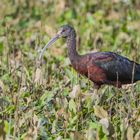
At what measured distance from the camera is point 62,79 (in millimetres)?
10234

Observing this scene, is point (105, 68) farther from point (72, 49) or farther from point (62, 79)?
point (62, 79)

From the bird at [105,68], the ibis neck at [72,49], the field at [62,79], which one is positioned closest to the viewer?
the field at [62,79]

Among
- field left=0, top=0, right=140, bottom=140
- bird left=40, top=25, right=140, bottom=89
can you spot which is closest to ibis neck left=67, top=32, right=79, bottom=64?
bird left=40, top=25, right=140, bottom=89

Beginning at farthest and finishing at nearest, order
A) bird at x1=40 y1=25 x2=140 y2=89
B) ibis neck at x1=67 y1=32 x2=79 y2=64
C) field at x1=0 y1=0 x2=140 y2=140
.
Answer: ibis neck at x1=67 y1=32 x2=79 y2=64 < bird at x1=40 y1=25 x2=140 y2=89 < field at x1=0 y1=0 x2=140 y2=140

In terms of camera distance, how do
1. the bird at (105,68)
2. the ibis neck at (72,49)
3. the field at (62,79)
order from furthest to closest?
the ibis neck at (72,49) → the bird at (105,68) → the field at (62,79)

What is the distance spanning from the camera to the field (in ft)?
25.9

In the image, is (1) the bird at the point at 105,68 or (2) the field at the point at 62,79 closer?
(2) the field at the point at 62,79

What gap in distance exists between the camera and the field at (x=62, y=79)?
7906mm

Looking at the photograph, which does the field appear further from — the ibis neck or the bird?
the ibis neck

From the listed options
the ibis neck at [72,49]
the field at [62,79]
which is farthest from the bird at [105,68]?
the field at [62,79]

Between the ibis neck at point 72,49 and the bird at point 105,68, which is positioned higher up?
the ibis neck at point 72,49

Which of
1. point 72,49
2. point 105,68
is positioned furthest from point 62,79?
point 105,68

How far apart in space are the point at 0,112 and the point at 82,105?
0.87 meters

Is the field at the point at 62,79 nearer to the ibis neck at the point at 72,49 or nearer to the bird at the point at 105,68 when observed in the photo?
the bird at the point at 105,68
